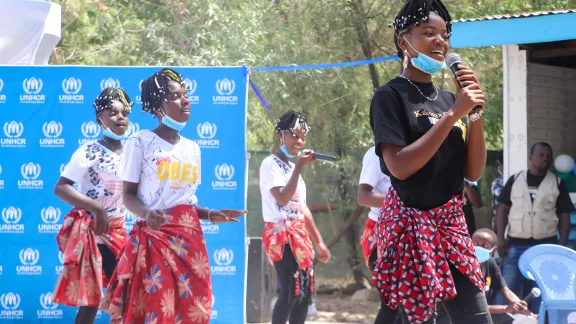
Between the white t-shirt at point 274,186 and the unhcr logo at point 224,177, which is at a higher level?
the unhcr logo at point 224,177

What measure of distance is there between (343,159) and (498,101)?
2.31m

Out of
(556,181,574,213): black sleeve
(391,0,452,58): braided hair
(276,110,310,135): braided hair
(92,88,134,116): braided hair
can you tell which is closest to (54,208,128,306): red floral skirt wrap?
(92,88,134,116): braided hair

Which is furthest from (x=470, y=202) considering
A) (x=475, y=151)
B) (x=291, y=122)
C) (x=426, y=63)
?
(x=426, y=63)

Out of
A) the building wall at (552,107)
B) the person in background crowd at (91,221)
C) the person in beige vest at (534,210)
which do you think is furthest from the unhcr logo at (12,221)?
the building wall at (552,107)

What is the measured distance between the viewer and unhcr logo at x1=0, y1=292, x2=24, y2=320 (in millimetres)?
8812

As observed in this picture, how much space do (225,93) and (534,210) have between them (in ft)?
11.2

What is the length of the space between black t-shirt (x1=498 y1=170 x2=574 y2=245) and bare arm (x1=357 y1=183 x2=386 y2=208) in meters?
3.57

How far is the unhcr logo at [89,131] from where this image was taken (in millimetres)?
8773

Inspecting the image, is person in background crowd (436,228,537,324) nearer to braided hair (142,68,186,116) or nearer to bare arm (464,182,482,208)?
bare arm (464,182,482,208)

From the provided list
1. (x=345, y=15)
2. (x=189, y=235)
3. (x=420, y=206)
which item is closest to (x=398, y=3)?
(x=345, y=15)

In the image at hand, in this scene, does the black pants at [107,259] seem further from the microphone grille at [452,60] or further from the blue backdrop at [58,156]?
the microphone grille at [452,60]

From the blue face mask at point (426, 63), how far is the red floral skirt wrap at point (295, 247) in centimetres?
384

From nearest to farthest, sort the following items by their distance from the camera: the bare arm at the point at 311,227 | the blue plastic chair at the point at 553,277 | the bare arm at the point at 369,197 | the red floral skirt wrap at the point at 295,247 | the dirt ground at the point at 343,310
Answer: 1. the blue plastic chair at the point at 553,277
2. the bare arm at the point at 369,197
3. the red floral skirt wrap at the point at 295,247
4. the bare arm at the point at 311,227
5. the dirt ground at the point at 343,310

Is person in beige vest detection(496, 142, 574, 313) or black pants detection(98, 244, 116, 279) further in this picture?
person in beige vest detection(496, 142, 574, 313)
